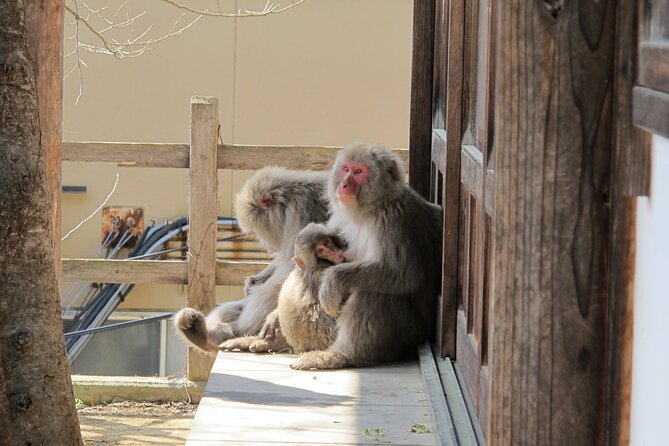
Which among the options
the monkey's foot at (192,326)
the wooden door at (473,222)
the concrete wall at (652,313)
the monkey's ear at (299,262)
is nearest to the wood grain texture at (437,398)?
the wooden door at (473,222)

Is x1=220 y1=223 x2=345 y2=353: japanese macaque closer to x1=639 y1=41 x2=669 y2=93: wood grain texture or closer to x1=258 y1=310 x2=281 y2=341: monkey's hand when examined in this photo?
x1=258 y1=310 x2=281 y2=341: monkey's hand

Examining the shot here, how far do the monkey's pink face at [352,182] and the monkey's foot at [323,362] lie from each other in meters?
0.72

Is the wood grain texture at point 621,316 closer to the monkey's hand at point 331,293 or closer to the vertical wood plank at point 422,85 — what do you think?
the monkey's hand at point 331,293

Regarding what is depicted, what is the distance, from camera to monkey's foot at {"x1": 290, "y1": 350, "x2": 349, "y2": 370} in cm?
514

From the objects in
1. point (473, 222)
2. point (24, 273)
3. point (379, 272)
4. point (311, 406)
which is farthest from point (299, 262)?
point (24, 273)

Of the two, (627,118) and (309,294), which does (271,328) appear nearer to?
(309,294)

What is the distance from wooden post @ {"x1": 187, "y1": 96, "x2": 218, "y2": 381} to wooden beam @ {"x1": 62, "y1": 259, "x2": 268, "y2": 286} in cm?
9

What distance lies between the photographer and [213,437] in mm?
4020

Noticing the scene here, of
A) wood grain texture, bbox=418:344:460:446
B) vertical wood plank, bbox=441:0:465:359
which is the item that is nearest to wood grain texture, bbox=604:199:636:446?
wood grain texture, bbox=418:344:460:446

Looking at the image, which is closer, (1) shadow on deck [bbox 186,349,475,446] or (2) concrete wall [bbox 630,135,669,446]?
(2) concrete wall [bbox 630,135,669,446]

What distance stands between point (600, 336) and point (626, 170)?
0.29 meters

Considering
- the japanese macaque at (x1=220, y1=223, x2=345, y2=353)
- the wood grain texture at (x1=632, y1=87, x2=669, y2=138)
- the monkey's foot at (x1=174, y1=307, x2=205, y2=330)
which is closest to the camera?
the wood grain texture at (x1=632, y1=87, x2=669, y2=138)

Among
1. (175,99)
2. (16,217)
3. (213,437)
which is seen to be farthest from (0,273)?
(175,99)

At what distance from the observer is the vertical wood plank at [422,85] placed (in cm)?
594
